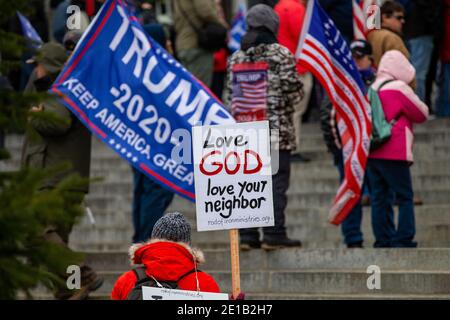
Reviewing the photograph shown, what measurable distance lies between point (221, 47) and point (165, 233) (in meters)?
8.11

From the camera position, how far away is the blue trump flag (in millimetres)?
12422

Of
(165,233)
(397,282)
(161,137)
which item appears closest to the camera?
(165,233)

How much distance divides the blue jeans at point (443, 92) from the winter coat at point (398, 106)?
3447 mm

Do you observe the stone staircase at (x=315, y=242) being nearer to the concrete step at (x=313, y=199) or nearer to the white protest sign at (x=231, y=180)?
the concrete step at (x=313, y=199)

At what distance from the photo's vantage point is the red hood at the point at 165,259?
848 cm

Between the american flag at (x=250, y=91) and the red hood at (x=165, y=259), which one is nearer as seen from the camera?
the red hood at (x=165, y=259)

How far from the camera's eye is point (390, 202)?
12812 millimetres

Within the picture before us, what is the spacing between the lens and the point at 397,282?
38.3 ft

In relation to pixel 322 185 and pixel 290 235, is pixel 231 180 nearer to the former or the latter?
pixel 290 235

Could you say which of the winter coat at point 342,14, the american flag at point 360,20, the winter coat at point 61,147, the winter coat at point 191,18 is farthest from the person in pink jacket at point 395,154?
the winter coat at point 191,18

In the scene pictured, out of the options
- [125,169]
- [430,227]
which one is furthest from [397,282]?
[125,169]

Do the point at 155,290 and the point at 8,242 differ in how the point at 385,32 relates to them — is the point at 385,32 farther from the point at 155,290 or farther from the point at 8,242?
the point at 8,242

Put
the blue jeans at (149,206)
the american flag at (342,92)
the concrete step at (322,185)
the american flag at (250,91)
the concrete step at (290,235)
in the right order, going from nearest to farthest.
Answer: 1. the american flag at (250,91)
2. the american flag at (342,92)
3. the concrete step at (290,235)
4. the blue jeans at (149,206)
5. the concrete step at (322,185)
